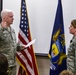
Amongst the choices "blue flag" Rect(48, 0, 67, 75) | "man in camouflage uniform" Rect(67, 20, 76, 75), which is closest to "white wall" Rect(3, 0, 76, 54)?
"blue flag" Rect(48, 0, 67, 75)

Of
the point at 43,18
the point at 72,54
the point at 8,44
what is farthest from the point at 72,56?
the point at 43,18

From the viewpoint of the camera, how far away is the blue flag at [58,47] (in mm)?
3432

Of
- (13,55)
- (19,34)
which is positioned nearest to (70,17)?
(19,34)

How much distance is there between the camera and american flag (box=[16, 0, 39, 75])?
3619 mm

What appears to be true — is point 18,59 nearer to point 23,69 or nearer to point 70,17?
point 23,69

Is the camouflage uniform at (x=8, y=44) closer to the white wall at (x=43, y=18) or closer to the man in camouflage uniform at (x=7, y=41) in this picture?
the man in camouflage uniform at (x=7, y=41)

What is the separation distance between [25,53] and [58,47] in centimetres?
58

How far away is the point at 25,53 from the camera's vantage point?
11.9 feet

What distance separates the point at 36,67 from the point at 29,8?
1061 millimetres

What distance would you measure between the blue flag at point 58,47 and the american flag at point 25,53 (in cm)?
32

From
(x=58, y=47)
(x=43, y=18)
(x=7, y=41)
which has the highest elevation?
(x=43, y=18)

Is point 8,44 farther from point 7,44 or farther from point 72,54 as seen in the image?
point 72,54

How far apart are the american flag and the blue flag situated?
32 cm

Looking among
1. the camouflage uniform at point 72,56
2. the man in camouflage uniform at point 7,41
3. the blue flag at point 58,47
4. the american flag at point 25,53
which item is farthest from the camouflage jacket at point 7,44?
the camouflage uniform at point 72,56
